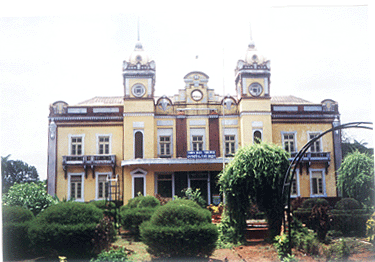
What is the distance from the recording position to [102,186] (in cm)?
1007

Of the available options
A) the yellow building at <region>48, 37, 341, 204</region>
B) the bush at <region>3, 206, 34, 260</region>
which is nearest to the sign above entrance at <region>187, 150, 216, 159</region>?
the yellow building at <region>48, 37, 341, 204</region>

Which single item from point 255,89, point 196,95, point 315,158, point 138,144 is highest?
point 255,89

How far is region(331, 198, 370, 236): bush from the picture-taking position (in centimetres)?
852

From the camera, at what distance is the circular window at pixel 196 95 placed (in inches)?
405

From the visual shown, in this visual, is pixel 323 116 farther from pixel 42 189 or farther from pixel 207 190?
pixel 42 189

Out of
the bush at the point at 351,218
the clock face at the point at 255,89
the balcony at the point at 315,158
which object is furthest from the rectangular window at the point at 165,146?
the bush at the point at 351,218

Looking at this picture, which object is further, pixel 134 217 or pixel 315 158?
pixel 315 158

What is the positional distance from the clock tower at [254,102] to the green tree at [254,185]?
56.0 inches

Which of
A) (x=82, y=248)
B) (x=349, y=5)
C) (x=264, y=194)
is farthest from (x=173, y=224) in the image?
(x=349, y=5)

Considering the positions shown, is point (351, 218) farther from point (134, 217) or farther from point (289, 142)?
point (134, 217)

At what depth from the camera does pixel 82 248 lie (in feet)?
24.7

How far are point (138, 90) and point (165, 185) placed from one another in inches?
111

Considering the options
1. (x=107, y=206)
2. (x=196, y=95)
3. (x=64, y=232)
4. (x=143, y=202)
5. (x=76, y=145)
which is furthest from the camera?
(x=196, y=95)

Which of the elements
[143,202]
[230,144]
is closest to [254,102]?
[230,144]
